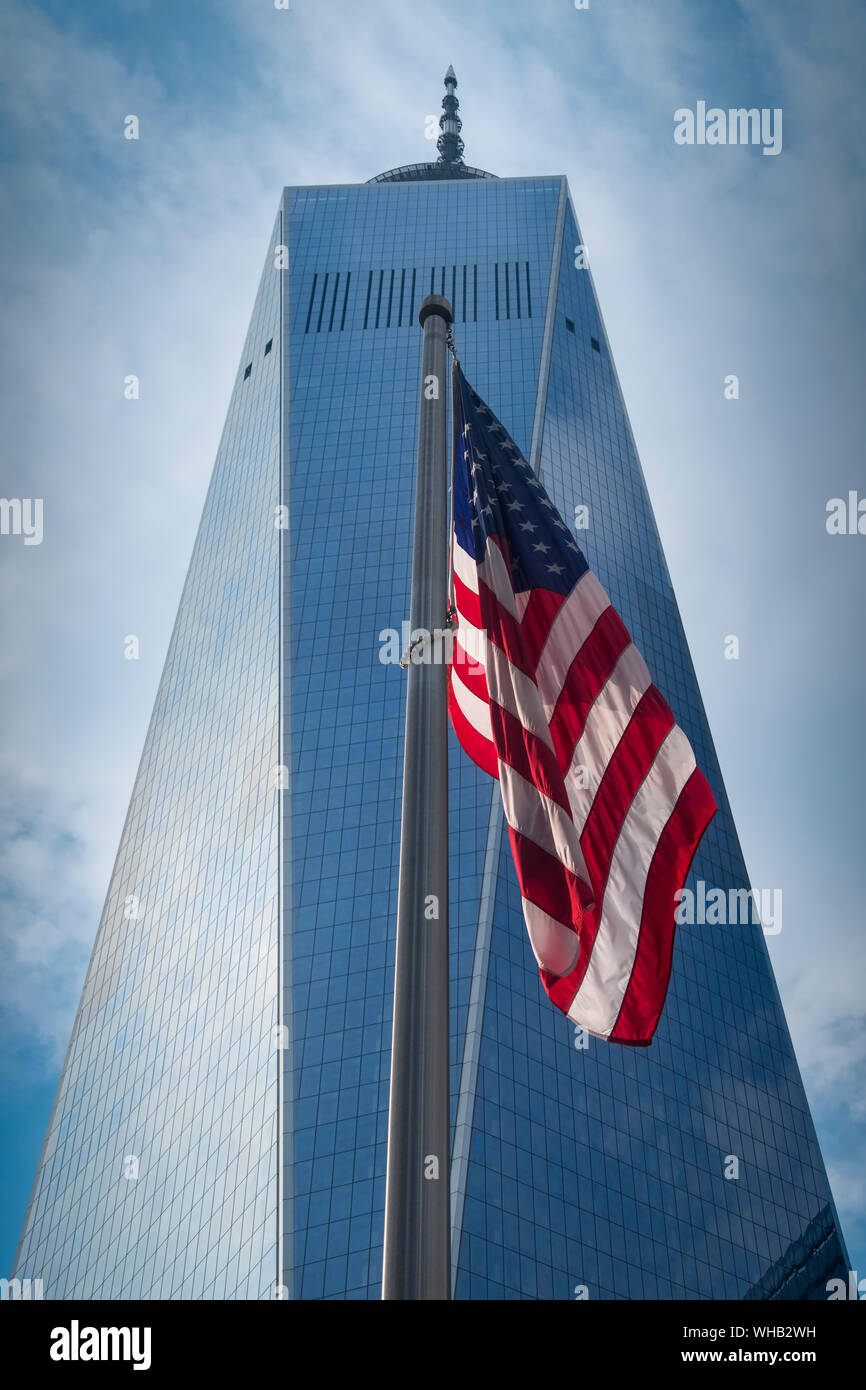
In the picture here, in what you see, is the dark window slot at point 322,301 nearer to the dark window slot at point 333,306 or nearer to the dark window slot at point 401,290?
the dark window slot at point 333,306

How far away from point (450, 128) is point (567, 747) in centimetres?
12253

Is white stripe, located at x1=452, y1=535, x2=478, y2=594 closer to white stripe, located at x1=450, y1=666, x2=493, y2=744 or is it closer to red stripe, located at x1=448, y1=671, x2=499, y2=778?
white stripe, located at x1=450, y1=666, x2=493, y2=744

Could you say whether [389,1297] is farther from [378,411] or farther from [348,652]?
[378,411]

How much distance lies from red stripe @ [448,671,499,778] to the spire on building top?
113047 millimetres

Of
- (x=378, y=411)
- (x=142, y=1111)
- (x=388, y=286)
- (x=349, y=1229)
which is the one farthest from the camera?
(x=388, y=286)

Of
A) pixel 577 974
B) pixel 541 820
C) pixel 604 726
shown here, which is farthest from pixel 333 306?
pixel 577 974

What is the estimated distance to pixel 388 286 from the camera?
267ft

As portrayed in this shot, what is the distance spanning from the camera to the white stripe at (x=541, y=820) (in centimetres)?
963

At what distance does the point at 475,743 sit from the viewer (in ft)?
36.1

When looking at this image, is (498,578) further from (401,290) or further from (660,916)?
(401,290)

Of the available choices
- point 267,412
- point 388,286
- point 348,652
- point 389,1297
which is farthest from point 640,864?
point 388,286

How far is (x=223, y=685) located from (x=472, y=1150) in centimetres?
3352

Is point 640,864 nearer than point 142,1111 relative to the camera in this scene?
Yes
